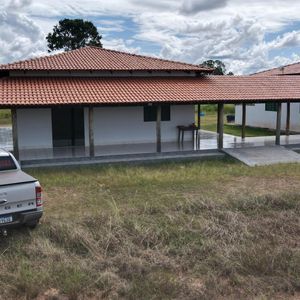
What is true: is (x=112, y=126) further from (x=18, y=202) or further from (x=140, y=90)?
(x=18, y=202)

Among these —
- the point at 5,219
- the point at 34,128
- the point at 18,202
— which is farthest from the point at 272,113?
the point at 5,219

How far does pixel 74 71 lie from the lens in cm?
1852

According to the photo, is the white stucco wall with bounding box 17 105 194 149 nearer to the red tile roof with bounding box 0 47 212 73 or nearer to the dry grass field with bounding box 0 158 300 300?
the red tile roof with bounding box 0 47 212 73

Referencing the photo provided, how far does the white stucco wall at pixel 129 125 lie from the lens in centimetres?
1944

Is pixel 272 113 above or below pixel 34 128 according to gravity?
above

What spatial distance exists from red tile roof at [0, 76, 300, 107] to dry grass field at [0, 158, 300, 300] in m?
5.05

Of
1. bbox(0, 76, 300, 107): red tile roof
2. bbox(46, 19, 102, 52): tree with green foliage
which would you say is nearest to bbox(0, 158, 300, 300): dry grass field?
bbox(0, 76, 300, 107): red tile roof

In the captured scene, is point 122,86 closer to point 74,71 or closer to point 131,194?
point 74,71

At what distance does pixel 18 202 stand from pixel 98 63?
12.9 metres

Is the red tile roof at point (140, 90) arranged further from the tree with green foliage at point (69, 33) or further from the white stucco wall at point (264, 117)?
the tree with green foliage at point (69, 33)

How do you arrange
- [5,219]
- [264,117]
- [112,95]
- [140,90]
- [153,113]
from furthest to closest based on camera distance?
[264,117] → [153,113] → [140,90] → [112,95] → [5,219]

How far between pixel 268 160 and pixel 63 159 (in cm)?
831

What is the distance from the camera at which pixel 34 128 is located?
1855 centimetres

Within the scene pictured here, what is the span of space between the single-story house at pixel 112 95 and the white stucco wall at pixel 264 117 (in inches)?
229
